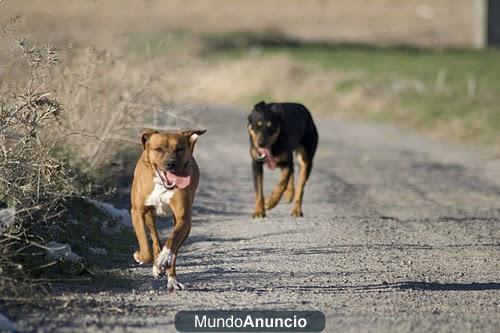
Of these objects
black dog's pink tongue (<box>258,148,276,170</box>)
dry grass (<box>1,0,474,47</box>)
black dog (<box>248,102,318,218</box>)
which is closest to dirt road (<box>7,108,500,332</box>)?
black dog (<box>248,102,318,218</box>)

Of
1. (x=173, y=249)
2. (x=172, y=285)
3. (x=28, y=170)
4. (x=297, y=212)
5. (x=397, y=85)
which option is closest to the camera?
(x=172, y=285)

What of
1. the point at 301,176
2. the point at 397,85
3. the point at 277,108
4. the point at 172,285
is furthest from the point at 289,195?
the point at 397,85

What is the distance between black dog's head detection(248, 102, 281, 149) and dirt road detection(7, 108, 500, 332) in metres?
0.88

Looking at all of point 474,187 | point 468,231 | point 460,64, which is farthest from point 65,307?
point 460,64

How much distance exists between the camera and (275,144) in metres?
13.6

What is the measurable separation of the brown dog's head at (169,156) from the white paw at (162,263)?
0.61m

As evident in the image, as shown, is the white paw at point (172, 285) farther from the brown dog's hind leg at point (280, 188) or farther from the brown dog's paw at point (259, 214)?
the brown dog's hind leg at point (280, 188)

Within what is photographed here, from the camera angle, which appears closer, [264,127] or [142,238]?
[142,238]

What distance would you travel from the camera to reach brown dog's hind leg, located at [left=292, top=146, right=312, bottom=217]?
13359 mm

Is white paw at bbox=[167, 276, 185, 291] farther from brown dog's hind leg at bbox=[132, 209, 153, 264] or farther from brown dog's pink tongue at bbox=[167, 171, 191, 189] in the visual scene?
brown dog's pink tongue at bbox=[167, 171, 191, 189]

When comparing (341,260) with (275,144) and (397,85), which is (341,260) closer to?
(275,144)

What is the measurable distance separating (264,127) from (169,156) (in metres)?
4.08

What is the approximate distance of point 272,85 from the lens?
35.5 m

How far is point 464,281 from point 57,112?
3.64 meters
